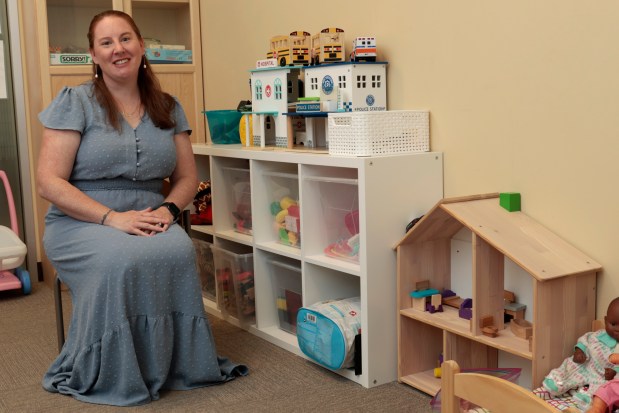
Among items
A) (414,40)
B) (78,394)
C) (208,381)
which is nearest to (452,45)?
(414,40)

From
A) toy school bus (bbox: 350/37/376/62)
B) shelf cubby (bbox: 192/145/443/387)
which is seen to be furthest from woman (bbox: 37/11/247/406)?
toy school bus (bbox: 350/37/376/62)

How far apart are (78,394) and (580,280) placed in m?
1.53

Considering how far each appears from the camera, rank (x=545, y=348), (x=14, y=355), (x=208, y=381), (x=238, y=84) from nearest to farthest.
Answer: (x=545, y=348), (x=208, y=381), (x=14, y=355), (x=238, y=84)

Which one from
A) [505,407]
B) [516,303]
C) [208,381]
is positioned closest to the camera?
[505,407]

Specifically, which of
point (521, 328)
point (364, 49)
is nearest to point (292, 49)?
point (364, 49)

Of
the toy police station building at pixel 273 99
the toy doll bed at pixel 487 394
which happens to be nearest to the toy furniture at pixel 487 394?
the toy doll bed at pixel 487 394

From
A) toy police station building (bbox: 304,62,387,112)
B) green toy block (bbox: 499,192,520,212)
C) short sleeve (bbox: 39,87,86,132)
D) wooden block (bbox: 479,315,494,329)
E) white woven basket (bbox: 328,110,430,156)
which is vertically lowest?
wooden block (bbox: 479,315,494,329)

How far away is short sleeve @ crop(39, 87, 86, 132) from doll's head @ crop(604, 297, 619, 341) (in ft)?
5.49

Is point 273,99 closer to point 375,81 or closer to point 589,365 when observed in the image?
point 375,81

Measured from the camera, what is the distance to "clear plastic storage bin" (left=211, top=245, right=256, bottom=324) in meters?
3.08

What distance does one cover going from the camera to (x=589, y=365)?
1.95 meters

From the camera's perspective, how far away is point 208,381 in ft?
8.25

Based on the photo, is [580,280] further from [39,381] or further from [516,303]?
[39,381]

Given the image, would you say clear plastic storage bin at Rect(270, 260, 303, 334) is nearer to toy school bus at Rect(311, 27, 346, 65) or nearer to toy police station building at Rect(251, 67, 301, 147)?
toy police station building at Rect(251, 67, 301, 147)
